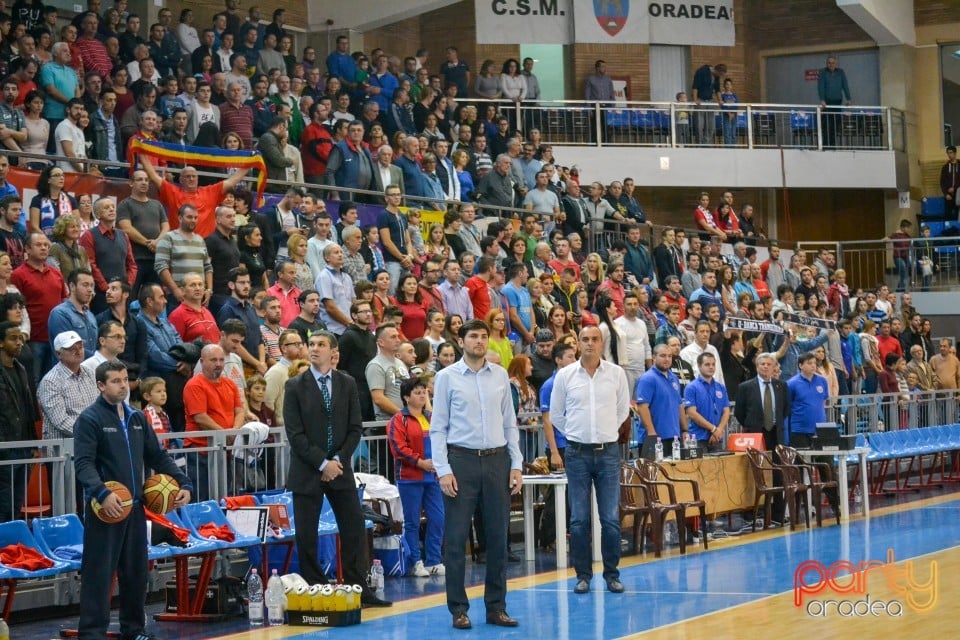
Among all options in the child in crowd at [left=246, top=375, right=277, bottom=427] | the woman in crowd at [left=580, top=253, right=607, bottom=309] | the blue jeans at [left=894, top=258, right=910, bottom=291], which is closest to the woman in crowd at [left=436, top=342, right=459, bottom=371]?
the child in crowd at [left=246, top=375, right=277, bottom=427]

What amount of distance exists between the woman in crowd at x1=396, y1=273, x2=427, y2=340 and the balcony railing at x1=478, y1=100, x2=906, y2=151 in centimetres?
1211

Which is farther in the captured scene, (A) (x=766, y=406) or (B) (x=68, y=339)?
(A) (x=766, y=406)

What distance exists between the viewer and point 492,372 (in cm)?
1002

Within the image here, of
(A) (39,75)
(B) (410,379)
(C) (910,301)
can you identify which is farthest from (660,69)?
(B) (410,379)

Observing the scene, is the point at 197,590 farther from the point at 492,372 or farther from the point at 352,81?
the point at 352,81

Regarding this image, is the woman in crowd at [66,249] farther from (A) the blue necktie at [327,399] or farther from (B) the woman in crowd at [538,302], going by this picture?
(B) the woman in crowd at [538,302]

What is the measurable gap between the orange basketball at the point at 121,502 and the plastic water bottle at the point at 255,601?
5.01 ft

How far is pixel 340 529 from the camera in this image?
1038 cm

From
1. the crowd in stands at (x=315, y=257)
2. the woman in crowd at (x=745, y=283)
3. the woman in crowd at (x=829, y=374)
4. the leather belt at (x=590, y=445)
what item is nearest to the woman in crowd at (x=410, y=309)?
the crowd in stands at (x=315, y=257)

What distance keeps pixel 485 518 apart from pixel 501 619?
2.16 feet

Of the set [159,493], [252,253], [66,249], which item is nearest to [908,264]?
[252,253]

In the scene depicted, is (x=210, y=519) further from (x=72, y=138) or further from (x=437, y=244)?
(x=437, y=244)

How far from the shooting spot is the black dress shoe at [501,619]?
31.8 feet

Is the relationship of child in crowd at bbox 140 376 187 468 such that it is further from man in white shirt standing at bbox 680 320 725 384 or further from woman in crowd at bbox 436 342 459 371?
man in white shirt standing at bbox 680 320 725 384
